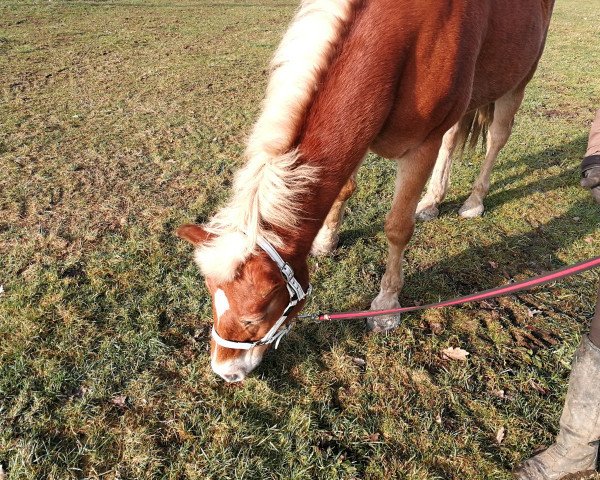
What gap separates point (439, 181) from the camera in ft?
14.4

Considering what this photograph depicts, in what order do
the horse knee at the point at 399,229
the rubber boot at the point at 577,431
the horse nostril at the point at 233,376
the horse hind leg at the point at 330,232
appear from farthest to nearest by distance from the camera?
1. the horse hind leg at the point at 330,232
2. the horse knee at the point at 399,229
3. the horse nostril at the point at 233,376
4. the rubber boot at the point at 577,431

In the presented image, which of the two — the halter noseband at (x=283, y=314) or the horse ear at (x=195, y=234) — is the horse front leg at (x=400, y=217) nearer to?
the halter noseband at (x=283, y=314)

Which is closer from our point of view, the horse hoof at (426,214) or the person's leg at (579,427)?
the person's leg at (579,427)

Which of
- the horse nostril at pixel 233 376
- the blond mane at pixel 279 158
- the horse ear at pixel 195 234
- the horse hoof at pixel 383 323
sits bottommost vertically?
the horse hoof at pixel 383 323

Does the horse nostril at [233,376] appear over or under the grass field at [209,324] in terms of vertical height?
over

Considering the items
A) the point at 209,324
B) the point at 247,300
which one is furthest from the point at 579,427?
the point at 209,324

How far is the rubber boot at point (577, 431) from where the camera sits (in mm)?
1960

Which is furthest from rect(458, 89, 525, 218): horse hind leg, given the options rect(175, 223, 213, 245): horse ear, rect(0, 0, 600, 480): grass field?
rect(175, 223, 213, 245): horse ear

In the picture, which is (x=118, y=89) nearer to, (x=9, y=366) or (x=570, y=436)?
(x=9, y=366)

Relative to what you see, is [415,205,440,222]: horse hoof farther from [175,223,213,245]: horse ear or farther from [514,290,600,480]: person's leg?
[175,223,213,245]: horse ear

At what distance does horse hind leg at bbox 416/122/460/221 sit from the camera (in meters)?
4.37

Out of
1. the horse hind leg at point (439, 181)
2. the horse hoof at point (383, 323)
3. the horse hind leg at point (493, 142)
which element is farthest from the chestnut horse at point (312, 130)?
the horse hind leg at point (493, 142)

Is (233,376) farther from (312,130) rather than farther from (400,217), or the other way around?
(400,217)

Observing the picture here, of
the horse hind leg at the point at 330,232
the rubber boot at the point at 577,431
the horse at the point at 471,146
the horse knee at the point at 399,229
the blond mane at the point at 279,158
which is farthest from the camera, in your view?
the horse at the point at 471,146
